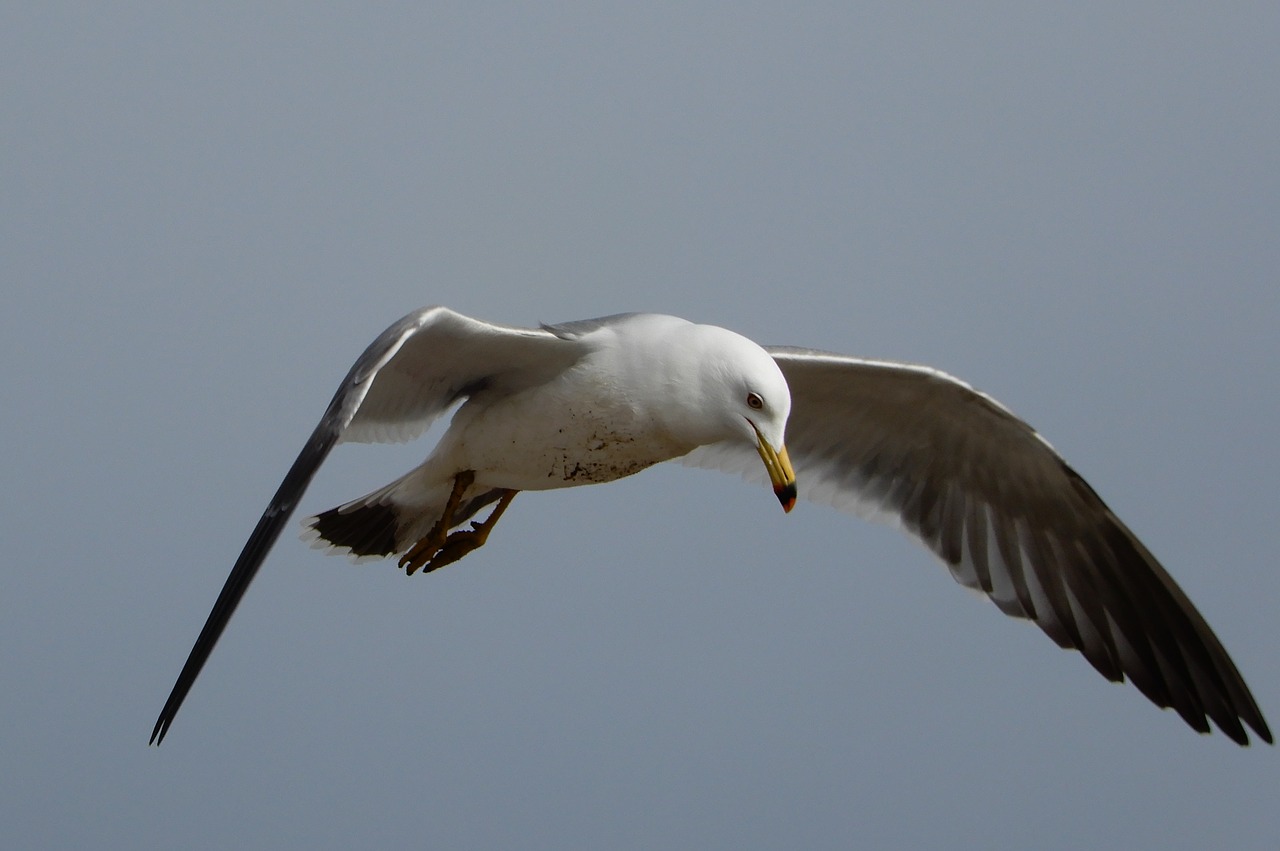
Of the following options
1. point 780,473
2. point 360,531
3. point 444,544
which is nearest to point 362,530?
point 360,531

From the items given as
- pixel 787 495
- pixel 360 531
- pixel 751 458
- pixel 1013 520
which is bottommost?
pixel 360 531

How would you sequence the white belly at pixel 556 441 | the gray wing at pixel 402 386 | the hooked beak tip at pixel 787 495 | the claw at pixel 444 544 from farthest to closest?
the claw at pixel 444 544 < the white belly at pixel 556 441 < the hooked beak tip at pixel 787 495 < the gray wing at pixel 402 386

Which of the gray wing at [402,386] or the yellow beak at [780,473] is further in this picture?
the yellow beak at [780,473]

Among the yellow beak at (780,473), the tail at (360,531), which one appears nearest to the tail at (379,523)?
the tail at (360,531)

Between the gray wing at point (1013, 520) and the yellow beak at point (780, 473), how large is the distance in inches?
35.5

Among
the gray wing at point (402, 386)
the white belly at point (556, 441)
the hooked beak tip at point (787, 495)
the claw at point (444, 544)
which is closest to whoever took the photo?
the gray wing at point (402, 386)

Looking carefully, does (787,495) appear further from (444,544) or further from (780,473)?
(444,544)

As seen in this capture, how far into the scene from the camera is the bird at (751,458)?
394cm

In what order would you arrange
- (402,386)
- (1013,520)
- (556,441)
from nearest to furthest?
1. (556,441)
2. (402,386)
3. (1013,520)

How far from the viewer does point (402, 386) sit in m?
4.47

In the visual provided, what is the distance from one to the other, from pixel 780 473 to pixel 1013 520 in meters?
1.44

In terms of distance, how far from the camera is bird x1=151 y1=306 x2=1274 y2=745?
3936 mm

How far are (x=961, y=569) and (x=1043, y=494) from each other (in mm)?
342

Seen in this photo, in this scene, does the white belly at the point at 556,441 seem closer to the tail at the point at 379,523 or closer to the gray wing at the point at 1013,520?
the tail at the point at 379,523
